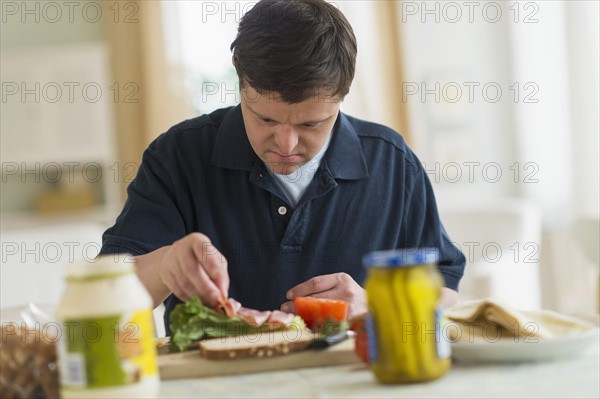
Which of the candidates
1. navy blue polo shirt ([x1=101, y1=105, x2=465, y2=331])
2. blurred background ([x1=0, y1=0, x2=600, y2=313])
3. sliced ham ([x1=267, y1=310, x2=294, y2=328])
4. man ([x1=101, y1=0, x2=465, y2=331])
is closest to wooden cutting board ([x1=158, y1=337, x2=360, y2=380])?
sliced ham ([x1=267, y1=310, x2=294, y2=328])

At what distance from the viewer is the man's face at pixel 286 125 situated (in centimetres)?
166

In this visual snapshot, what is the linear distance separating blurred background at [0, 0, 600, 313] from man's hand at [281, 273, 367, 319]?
0.96 m

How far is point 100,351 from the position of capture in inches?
38.1

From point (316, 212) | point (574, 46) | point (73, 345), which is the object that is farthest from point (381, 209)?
point (574, 46)

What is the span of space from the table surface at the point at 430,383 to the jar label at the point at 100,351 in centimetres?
17

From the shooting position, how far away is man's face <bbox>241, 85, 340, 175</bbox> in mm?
1659

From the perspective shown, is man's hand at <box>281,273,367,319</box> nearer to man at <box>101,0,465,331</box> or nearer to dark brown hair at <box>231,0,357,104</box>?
man at <box>101,0,465,331</box>

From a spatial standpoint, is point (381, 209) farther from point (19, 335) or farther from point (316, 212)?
point (19, 335)

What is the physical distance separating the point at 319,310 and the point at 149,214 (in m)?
0.59

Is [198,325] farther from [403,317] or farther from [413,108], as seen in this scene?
[413,108]

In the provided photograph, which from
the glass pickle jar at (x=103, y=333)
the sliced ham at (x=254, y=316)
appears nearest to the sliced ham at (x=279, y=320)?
the sliced ham at (x=254, y=316)

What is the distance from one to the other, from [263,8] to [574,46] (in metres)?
2.47

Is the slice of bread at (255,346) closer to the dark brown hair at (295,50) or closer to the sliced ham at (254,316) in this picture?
the sliced ham at (254,316)

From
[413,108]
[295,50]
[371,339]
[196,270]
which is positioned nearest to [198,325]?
[196,270]
